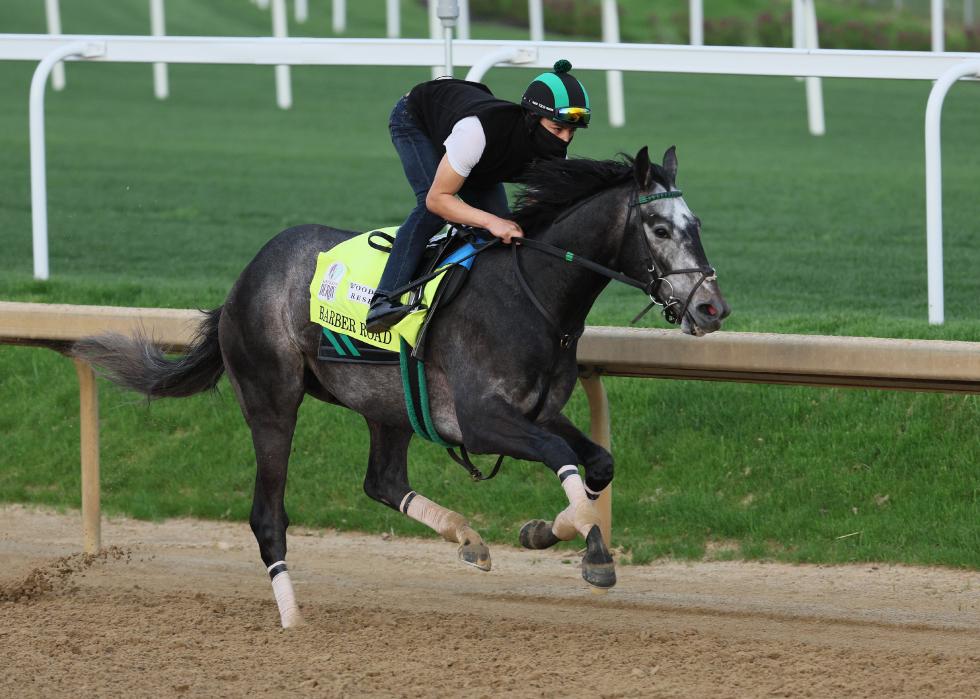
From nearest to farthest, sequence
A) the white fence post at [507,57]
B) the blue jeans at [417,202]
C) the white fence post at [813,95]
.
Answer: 1. the blue jeans at [417,202]
2. the white fence post at [507,57]
3. the white fence post at [813,95]

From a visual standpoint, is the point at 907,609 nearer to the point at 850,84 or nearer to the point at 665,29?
the point at 850,84

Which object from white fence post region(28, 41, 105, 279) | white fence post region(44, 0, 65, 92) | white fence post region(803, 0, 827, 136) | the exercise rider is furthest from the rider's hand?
white fence post region(44, 0, 65, 92)

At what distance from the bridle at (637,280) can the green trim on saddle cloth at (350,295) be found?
0.42 metres

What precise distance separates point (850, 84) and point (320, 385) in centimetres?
2090

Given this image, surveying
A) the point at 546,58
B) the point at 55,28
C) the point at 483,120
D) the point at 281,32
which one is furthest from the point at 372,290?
the point at 55,28

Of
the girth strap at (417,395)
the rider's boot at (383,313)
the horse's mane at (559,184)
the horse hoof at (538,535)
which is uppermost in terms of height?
the horse's mane at (559,184)

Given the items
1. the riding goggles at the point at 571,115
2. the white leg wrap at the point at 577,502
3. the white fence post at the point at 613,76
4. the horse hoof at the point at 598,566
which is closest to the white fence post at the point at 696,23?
the white fence post at the point at 613,76

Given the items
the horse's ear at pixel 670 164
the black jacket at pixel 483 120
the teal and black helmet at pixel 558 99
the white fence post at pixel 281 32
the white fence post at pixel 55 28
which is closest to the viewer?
the horse's ear at pixel 670 164

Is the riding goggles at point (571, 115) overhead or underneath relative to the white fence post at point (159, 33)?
underneath

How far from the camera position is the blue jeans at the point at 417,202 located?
18.0 feet

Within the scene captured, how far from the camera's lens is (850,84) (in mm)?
25469

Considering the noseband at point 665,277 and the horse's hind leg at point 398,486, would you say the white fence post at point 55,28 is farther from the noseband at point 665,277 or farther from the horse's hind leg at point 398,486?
the noseband at point 665,277

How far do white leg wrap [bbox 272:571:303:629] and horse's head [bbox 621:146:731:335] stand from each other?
5.73ft

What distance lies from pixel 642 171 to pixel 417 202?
1007 mm
